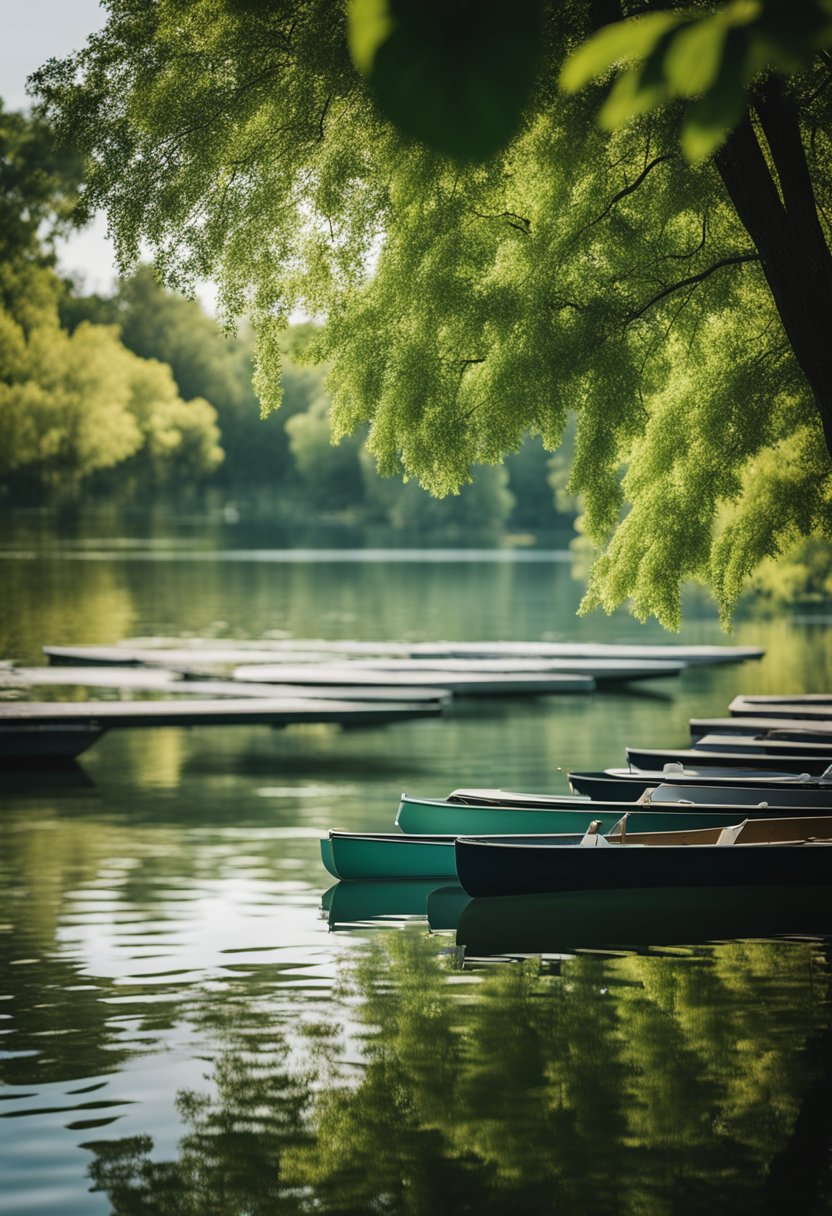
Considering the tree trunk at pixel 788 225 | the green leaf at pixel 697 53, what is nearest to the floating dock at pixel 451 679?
the tree trunk at pixel 788 225

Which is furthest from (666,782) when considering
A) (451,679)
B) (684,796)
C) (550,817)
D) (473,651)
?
(473,651)

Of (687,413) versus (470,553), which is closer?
(687,413)

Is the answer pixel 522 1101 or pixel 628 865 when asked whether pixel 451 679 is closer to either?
pixel 628 865

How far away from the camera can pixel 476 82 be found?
246 centimetres

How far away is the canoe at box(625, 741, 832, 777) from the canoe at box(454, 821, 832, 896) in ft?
14.1

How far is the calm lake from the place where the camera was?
290 inches

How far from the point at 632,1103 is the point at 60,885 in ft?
22.8

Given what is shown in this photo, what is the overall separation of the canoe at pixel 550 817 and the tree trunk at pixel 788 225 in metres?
4.51

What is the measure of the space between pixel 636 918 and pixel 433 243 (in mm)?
6029

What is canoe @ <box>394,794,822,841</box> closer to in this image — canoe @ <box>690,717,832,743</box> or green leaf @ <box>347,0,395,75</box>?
canoe @ <box>690,717,832,743</box>

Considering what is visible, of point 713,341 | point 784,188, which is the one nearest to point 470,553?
point 713,341

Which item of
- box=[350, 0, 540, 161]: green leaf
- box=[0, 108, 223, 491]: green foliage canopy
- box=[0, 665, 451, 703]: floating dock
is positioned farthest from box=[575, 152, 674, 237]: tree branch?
box=[0, 108, 223, 491]: green foliage canopy

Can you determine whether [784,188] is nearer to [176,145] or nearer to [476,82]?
[176,145]

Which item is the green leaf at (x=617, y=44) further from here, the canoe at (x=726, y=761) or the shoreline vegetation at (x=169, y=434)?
the shoreline vegetation at (x=169, y=434)
